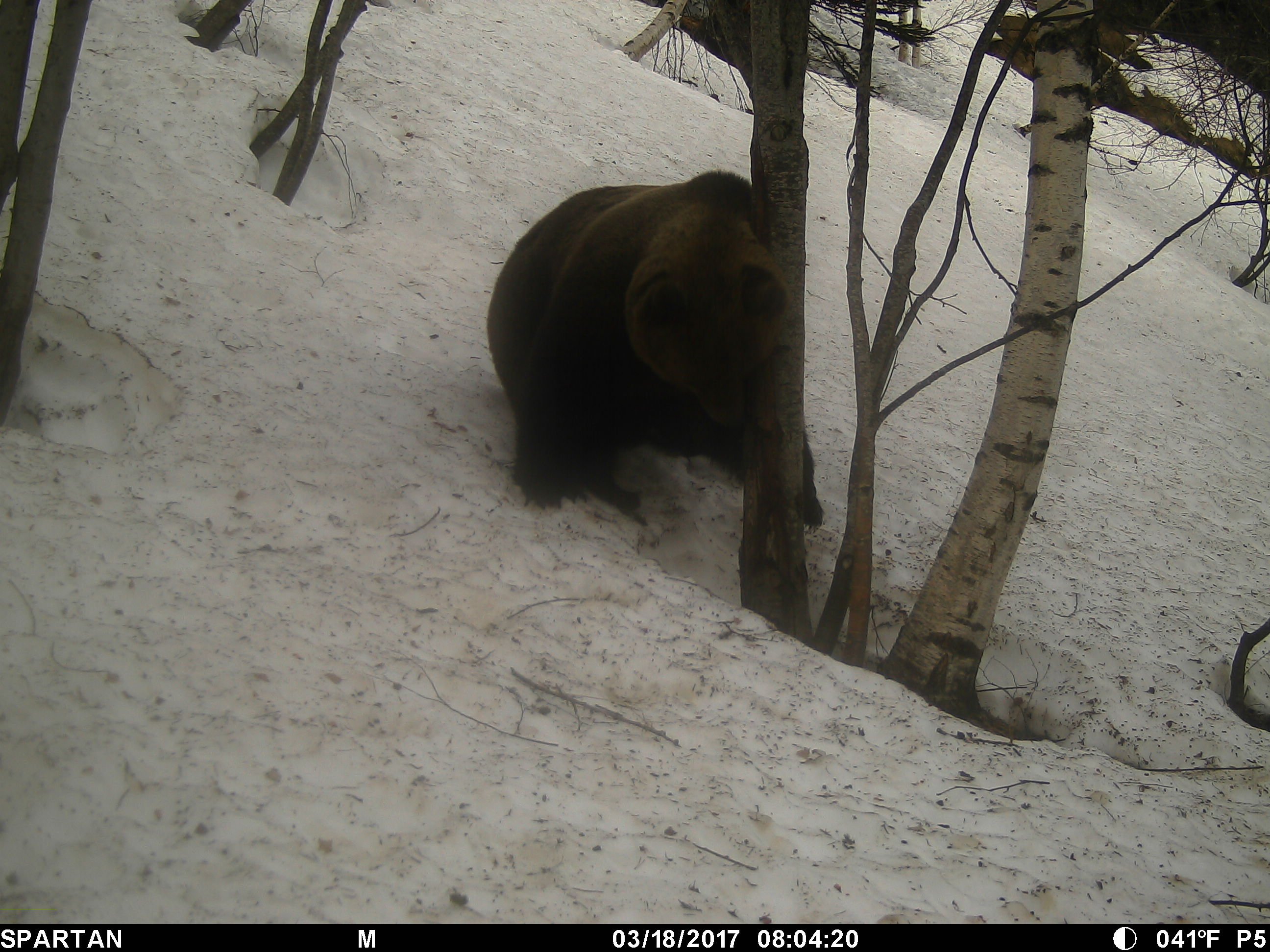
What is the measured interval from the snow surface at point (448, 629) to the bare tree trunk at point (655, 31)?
6.89 metres

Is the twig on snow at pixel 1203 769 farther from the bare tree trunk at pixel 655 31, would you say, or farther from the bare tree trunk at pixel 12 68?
the bare tree trunk at pixel 655 31

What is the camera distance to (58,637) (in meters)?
2.38

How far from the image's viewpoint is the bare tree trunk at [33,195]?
3.17m

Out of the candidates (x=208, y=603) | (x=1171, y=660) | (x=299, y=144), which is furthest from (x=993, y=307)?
(x=208, y=603)

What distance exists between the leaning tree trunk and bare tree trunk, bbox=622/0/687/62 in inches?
392

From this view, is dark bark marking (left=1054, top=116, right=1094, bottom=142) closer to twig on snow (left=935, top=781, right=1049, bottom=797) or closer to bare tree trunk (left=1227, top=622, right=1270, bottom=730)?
bare tree trunk (left=1227, top=622, right=1270, bottom=730)

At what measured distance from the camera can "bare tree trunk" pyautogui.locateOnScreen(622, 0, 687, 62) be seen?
40.8 ft

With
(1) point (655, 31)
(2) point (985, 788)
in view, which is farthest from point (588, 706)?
(1) point (655, 31)

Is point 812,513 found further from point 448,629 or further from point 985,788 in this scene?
point 448,629

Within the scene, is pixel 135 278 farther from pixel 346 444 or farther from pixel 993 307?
pixel 993 307

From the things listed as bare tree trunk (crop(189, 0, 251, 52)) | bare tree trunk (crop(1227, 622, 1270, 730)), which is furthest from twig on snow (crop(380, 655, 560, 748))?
bare tree trunk (crop(189, 0, 251, 52))

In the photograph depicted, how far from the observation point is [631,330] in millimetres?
3811

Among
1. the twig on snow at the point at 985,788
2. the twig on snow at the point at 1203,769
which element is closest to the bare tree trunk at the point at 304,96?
the twig on snow at the point at 985,788
